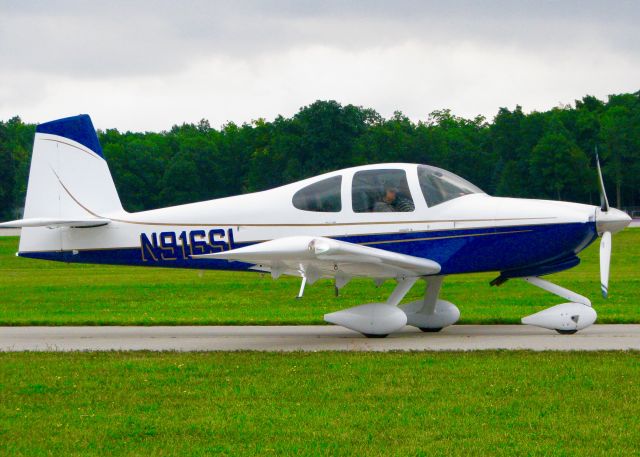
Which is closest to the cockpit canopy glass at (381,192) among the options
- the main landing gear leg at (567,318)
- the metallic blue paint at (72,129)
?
the main landing gear leg at (567,318)

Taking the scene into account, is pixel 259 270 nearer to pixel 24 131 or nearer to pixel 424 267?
pixel 424 267

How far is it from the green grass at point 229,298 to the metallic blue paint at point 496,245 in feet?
7.66

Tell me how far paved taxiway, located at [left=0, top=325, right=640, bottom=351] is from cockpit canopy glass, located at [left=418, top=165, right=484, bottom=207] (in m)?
1.94

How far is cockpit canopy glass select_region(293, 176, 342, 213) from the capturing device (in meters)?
14.5

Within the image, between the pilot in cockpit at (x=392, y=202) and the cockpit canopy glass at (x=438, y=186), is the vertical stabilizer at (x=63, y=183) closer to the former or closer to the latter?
the pilot in cockpit at (x=392, y=202)

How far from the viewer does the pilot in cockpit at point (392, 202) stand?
14250 mm

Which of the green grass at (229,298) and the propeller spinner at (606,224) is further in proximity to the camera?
the green grass at (229,298)

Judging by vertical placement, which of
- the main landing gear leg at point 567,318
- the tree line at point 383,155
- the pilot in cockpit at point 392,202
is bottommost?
the main landing gear leg at point 567,318

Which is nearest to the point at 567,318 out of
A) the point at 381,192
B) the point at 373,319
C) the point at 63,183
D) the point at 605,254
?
the point at 605,254

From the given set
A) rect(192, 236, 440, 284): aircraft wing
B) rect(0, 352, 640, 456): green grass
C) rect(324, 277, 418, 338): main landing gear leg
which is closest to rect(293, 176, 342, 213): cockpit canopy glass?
rect(192, 236, 440, 284): aircraft wing

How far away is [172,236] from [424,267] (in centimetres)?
388

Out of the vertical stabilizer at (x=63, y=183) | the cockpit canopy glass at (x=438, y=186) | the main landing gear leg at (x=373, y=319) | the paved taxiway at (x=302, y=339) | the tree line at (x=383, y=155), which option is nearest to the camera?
the paved taxiway at (x=302, y=339)

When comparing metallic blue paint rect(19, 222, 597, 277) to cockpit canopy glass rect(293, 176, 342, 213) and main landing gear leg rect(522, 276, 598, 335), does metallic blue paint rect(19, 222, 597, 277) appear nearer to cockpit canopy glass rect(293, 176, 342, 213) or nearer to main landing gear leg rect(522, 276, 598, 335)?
cockpit canopy glass rect(293, 176, 342, 213)

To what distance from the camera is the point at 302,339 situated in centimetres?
1453
